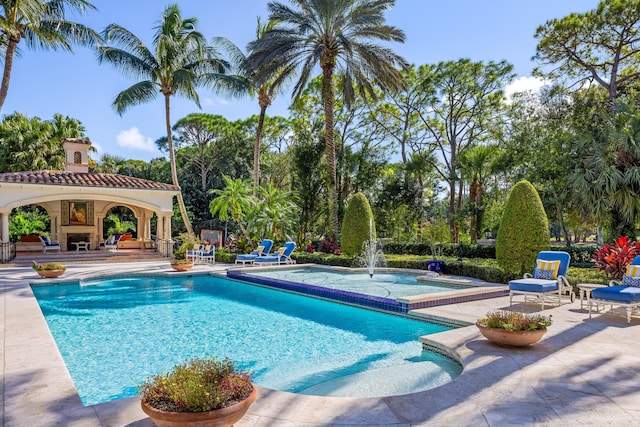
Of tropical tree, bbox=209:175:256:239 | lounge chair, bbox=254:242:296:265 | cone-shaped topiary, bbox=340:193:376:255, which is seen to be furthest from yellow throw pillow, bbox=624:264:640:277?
tropical tree, bbox=209:175:256:239

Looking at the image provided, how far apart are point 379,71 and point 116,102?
1418 cm

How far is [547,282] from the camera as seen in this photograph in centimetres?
882

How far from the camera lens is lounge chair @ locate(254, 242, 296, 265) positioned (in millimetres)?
18250

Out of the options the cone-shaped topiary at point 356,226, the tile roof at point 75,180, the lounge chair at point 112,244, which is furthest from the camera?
the lounge chair at point 112,244

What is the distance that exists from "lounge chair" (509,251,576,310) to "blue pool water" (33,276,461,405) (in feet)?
6.91

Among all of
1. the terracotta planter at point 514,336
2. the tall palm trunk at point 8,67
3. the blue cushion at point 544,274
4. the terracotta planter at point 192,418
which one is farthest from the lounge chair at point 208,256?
the terracotta planter at point 192,418

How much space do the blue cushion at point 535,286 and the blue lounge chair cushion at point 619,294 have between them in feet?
3.05

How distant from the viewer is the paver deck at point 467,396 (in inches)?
146

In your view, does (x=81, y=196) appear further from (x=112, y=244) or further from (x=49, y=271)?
(x=49, y=271)

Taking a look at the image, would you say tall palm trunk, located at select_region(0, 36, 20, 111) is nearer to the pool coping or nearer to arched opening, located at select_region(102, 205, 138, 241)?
the pool coping

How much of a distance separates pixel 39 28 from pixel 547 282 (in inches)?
802

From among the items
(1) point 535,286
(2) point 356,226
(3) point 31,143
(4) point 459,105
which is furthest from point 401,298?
(3) point 31,143

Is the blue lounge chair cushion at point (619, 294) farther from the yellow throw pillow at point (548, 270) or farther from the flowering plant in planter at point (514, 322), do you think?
the flowering plant in planter at point (514, 322)

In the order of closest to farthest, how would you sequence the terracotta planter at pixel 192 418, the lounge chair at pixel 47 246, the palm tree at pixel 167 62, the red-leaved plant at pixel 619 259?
the terracotta planter at pixel 192 418 → the red-leaved plant at pixel 619 259 → the lounge chair at pixel 47 246 → the palm tree at pixel 167 62
